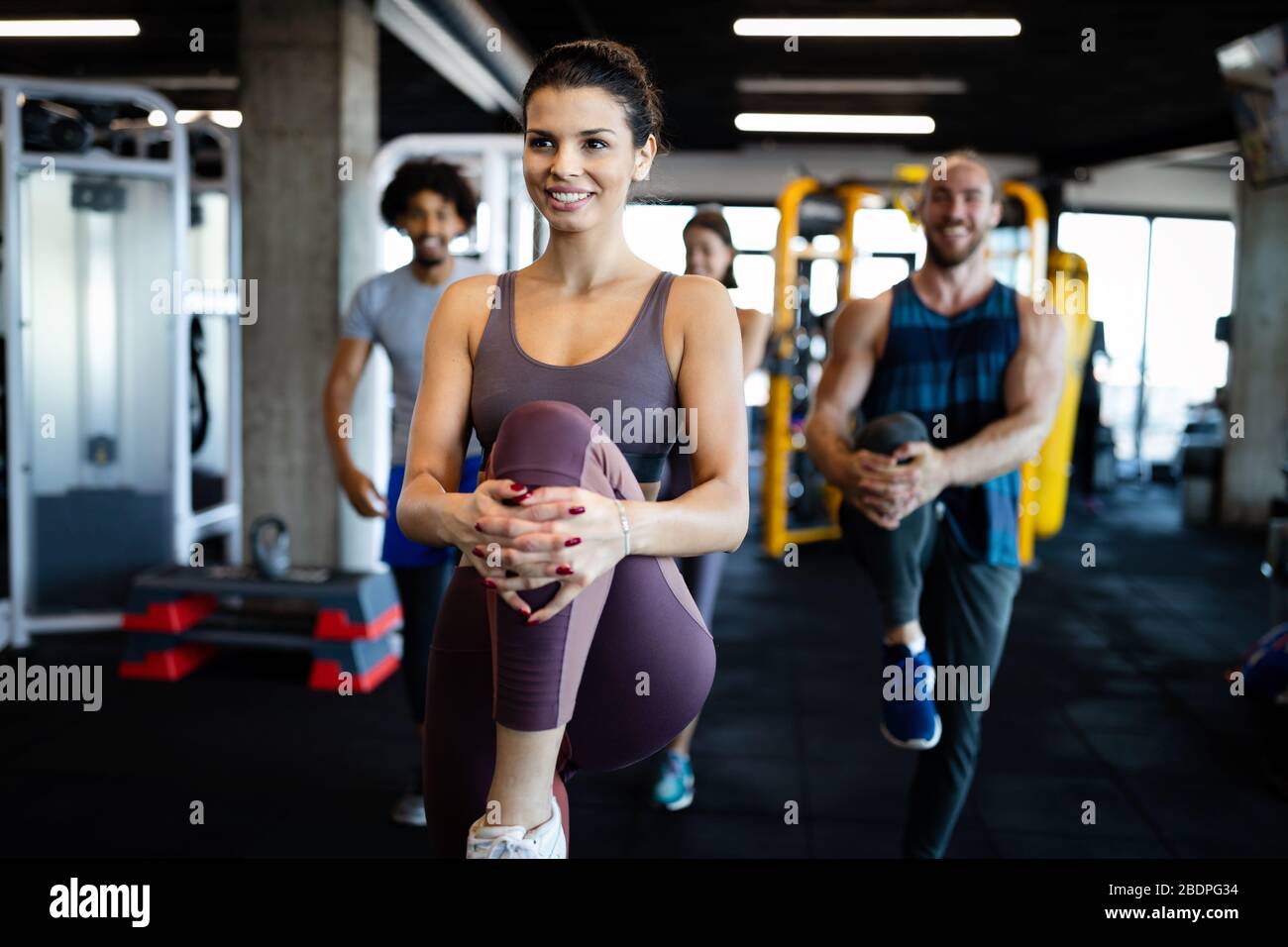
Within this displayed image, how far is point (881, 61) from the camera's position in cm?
767

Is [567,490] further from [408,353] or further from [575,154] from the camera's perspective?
[408,353]

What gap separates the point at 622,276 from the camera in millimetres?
1357

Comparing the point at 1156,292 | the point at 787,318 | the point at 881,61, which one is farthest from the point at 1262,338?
the point at 787,318

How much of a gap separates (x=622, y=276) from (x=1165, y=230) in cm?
1219

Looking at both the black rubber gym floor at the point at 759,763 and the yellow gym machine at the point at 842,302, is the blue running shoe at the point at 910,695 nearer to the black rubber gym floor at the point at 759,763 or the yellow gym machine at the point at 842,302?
the black rubber gym floor at the point at 759,763

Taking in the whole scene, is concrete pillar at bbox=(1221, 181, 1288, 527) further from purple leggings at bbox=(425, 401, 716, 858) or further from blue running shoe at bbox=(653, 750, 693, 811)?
purple leggings at bbox=(425, 401, 716, 858)

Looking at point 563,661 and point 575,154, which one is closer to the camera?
point 563,661

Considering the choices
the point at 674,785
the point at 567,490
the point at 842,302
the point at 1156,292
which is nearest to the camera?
the point at 567,490

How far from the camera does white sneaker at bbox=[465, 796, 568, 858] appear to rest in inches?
45.8

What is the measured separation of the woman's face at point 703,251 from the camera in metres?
2.87

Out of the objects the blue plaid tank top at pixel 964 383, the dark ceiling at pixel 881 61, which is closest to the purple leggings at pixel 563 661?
the blue plaid tank top at pixel 964 383

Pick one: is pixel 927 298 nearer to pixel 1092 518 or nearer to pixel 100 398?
pixel 100 398

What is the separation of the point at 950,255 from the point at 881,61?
244 inches

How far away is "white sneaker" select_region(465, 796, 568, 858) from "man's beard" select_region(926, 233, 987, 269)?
4.58ft
